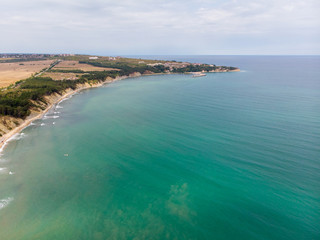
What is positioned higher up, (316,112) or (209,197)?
(316,112)

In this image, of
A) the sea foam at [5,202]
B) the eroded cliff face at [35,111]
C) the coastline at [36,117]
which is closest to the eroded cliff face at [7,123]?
the eroded cliff face at [35,111]

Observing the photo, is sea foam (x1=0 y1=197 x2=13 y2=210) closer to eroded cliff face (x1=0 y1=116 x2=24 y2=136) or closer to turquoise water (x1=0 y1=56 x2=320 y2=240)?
turquoise water (x1=0 y1=56 x2=320 y2=240)

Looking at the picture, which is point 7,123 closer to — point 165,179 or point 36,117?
point 36,117

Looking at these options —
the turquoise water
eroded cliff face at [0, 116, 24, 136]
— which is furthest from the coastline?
the turquoise water

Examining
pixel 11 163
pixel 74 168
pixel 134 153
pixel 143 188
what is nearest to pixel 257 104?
pixel 134 153

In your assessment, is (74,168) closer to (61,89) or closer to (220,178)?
(220,178)

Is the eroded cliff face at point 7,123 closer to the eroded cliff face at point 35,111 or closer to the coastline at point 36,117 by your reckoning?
the eroded cliff face at point 35,111

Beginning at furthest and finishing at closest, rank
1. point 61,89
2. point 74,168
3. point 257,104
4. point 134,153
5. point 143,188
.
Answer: point 61,89
point 257,104
point 134,153
point 74,168
point 143,188

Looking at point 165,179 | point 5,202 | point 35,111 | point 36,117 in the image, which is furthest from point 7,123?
point 165,179
